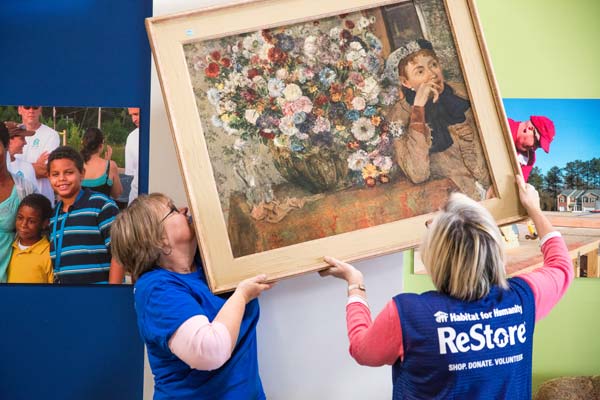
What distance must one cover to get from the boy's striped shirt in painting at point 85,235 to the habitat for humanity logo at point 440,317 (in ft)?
3.80

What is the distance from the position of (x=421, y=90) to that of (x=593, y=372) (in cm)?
203

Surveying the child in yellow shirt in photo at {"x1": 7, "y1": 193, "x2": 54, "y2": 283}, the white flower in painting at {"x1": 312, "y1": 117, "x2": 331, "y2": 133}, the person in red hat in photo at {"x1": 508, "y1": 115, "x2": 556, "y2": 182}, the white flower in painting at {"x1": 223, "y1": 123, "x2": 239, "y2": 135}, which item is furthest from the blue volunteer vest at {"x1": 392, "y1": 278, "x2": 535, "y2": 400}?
the person in red hat in photo at {"x1": 508, "y1": 115, "x2": 556, "y2": 182}

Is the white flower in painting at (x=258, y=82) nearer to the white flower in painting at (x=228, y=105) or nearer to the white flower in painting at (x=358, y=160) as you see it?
the white flower in painting at (x=228, y=105)

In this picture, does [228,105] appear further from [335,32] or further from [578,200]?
[578,200]

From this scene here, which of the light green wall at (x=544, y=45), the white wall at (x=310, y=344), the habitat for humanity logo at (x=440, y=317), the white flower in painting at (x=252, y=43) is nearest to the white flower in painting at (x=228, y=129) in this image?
the white flower in painting at (x=252, y=43)

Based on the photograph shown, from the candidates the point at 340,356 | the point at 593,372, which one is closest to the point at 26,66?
the point at 340,356

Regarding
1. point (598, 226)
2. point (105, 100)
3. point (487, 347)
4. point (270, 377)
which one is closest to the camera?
point (487, 347)

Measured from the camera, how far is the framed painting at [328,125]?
136cm

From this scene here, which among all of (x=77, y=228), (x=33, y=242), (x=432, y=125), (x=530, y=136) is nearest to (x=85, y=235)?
(x=77, y=228)

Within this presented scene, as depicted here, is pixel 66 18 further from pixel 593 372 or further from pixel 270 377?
pixel 593 372

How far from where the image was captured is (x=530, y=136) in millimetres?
2510

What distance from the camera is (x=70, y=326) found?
174cm

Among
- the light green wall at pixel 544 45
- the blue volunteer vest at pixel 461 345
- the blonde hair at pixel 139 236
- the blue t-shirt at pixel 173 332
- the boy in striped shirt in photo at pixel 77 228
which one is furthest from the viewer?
the light green wall at pixel 544 45

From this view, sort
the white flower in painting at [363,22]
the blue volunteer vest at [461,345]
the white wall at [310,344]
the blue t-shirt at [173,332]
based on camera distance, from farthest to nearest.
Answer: the white wall at [310,344] → the white flower in painting at [363,22] → the blue t-shirt at [173,332] → the blue volunteer vest at [461,345]
